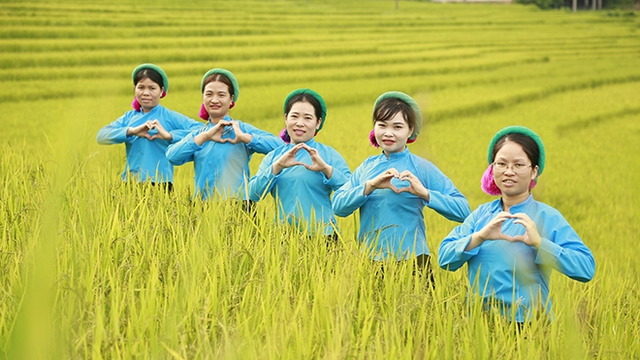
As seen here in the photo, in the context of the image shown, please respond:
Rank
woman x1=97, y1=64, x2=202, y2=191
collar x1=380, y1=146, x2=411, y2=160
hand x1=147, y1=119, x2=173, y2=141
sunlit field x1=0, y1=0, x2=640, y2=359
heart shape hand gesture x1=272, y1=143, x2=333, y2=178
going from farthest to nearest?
woman x1=97, y1=64, x2=202, y2=191 < hand x1=147, y1=119, x2=173, y2=141 < heart shape hand gesture x1=272, y1=143, x2=333, y2=178 < collar x1=380, y1=146, x2=411, y2=160 < sunlit field x1=0, y1=0, x2=640, y2=359

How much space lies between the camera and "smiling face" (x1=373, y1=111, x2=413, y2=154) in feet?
7.76

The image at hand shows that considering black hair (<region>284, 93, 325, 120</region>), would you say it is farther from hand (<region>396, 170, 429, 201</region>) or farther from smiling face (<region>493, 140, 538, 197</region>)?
smiling face (<region>493, 140, 538, 197</region>)

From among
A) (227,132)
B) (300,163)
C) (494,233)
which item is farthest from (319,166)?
(494,233)

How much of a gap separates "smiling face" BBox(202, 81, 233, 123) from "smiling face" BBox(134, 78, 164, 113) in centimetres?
51

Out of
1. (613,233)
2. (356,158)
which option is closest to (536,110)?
(356,158)

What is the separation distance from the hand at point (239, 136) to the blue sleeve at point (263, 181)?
0.26 metres

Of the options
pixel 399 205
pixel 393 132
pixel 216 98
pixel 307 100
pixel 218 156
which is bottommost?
pixel 399 205

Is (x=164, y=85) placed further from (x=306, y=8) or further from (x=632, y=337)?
(x=306, y=8)

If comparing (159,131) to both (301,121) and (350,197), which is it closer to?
(301,121)

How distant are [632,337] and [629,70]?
13.8 meters

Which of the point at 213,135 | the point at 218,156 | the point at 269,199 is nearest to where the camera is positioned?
the point at 213,135

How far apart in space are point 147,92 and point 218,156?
68 centimetres

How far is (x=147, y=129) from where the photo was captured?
11.2 ft

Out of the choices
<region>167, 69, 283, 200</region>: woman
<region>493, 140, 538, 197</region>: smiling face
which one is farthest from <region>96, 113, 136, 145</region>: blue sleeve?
<region>493, 140, 538, 197</region>: smiling face
